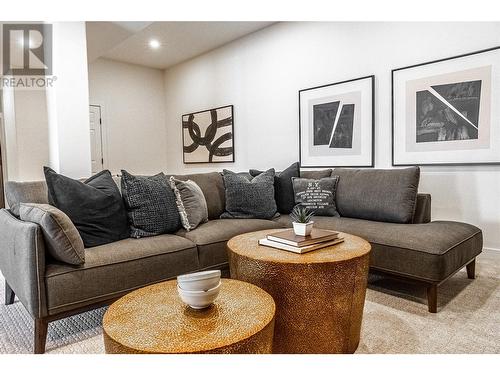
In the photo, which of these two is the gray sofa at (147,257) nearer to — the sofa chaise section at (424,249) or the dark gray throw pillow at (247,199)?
the sofa chaise section at (424,249)

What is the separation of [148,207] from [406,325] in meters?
1.73

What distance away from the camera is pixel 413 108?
316 cm

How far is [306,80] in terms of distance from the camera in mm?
4016

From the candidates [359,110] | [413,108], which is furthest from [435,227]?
[359,110]

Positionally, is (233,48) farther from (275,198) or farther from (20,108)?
(20,108)

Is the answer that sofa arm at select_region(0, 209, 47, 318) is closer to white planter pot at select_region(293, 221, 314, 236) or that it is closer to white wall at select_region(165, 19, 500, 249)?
white planter pot at select_region(293, 221, 314, 236)

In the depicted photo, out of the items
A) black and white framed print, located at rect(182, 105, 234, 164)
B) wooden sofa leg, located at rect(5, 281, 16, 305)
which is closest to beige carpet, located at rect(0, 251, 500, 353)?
wooden sofa leg, located at rect(5, 281, 16, 305)

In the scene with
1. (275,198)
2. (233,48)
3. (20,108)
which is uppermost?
(233,48)

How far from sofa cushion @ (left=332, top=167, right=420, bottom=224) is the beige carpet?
56cm

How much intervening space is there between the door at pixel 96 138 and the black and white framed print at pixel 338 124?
128 inches

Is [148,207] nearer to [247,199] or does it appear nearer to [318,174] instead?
[247,199]

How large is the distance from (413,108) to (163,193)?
240cm

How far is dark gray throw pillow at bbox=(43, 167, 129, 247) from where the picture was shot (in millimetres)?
2020

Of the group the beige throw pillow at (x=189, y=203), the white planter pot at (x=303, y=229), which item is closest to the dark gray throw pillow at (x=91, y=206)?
the beige throw pillow at (x=189, y=203)
